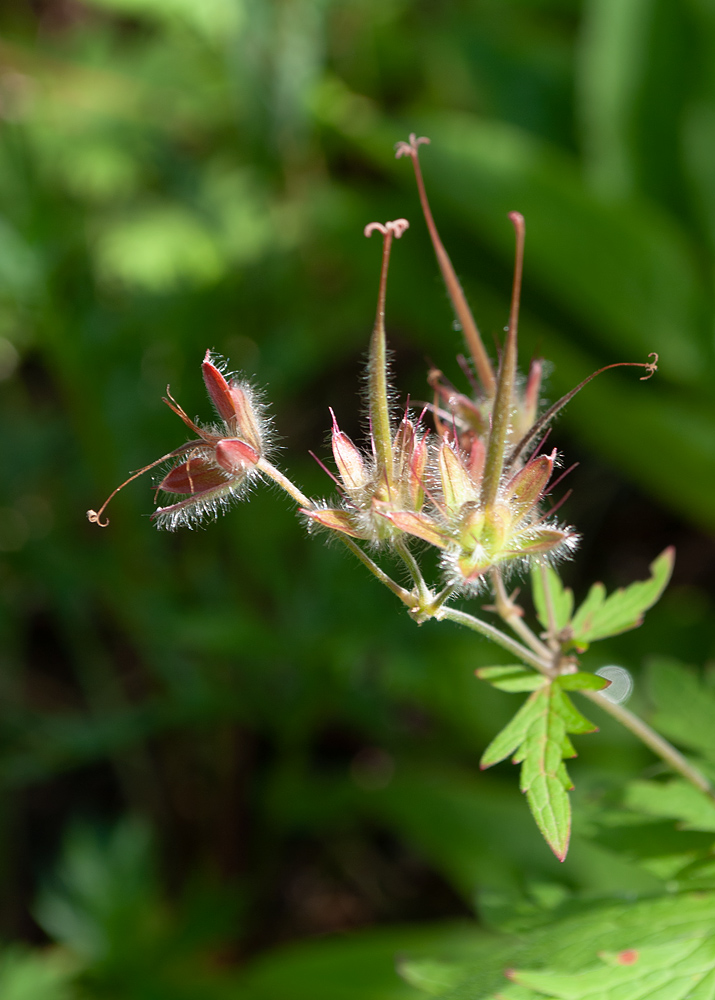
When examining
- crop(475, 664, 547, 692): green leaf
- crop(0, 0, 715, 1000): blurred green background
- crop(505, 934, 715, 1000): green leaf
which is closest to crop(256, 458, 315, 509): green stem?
crop(475, 664, 547, 692): green leaf

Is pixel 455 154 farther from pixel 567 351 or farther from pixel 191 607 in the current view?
pixel 191 607

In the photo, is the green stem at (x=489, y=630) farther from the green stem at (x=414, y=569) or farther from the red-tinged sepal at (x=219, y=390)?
the red-tinged sepal at (x=219, y=390)

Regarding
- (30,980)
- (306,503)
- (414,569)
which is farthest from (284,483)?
(30,980)

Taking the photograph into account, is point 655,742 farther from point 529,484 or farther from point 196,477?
point 196,477

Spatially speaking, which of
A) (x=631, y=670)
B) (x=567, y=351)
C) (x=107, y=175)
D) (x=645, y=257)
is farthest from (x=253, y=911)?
(x=107, y=175)

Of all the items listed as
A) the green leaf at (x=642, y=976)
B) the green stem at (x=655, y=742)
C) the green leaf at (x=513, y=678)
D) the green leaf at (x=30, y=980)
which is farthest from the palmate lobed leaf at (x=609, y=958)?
the green leaf at (x=30, y=980)

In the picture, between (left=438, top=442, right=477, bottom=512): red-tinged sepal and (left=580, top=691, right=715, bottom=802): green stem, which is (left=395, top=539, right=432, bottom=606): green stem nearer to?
(left=438, top=442, right=477, bottom=512): red-tinged sepal
